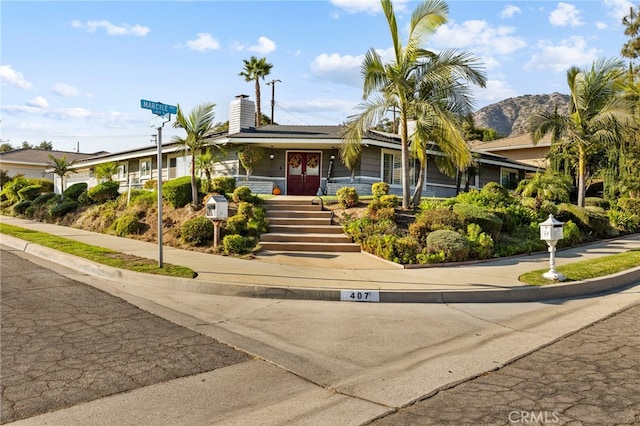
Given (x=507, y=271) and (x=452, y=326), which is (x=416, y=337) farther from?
(x=507, y=271)

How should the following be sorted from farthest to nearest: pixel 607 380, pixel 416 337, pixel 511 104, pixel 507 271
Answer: pixel 511 104 < pixel 507 271 < pixel 416 337 < pixel 607 380

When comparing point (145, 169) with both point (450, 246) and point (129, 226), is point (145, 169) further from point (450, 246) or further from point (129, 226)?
point (450, 246)

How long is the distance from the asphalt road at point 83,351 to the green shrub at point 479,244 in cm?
851

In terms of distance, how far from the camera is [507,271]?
1074 cm

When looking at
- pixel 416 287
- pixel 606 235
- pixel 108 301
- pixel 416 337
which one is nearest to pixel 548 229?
pixel 416 287

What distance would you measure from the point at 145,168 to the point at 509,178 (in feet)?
71.9

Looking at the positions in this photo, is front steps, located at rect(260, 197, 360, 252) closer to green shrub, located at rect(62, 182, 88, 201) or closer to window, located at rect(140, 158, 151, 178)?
green shrub, located at rect(62, 182, 88, 201)

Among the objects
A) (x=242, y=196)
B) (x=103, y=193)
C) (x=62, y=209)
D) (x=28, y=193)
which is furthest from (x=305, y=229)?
Result: (x=28, y=193)

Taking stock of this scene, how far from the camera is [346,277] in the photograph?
374 inches

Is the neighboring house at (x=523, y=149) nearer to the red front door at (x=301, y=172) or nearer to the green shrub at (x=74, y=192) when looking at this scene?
the red front door at (x=301, y=172)

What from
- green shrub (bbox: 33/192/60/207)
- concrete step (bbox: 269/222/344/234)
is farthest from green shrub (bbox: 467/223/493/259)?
green shrub (bbox: 33/192/60/207)

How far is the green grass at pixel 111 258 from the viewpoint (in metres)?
9.19

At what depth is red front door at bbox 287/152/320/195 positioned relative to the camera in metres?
21.8

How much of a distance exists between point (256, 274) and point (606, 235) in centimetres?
1459
